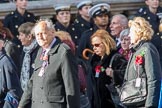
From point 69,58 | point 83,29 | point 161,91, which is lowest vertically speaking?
point 161,91

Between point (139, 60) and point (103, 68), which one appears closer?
point (139, 60)

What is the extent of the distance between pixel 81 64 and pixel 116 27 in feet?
5.64

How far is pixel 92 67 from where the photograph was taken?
9016mm

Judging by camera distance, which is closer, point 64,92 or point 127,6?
point 64,92

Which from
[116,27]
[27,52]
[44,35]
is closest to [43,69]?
[44,35]

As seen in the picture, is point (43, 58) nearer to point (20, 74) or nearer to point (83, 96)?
point (83, 96)

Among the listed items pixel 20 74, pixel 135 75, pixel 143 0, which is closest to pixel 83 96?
pixel 135 75

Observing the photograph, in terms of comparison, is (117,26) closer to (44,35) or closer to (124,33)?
(124,33)

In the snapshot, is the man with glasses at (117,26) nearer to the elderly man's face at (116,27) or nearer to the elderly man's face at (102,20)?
the elderly man's face at (116,27)

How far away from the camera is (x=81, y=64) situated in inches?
321

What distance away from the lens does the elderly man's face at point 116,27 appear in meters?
9.72

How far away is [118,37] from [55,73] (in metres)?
2.95

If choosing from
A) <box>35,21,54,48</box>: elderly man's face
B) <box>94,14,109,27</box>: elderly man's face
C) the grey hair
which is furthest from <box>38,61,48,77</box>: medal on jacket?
<box>94,14,109,27</box>: elderly man's face

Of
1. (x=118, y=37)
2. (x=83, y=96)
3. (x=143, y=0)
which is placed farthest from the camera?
(x=143, y=0)
